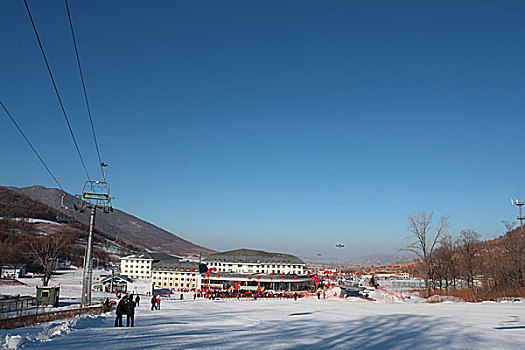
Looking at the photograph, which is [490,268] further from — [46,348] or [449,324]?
[46,348]

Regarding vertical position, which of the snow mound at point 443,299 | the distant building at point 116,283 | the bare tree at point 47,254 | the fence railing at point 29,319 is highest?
the bare tree at point 47,254

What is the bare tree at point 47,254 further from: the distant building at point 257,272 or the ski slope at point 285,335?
the ski slope at point 285,335

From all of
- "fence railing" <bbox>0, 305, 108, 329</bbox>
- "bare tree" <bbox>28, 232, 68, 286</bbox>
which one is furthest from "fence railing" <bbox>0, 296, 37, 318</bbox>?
"bare tree" <bbox>28, 232, 68, 286</bbox>

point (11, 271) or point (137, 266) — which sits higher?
point (137, 266)

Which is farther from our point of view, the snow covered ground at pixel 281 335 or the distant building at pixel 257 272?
the distant building at pixel 257 272

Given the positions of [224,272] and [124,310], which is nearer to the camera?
[124,310]

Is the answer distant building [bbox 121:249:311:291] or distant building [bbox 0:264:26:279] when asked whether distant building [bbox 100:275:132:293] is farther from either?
distant building [bbox 0:264:26:279]

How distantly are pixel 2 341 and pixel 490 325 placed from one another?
58.6 ft

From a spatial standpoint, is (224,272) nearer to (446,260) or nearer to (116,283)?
(116,283)

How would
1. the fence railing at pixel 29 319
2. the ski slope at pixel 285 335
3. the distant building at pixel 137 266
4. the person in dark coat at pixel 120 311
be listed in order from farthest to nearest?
the distant building at pixel 137 266, the person in dark coat at pixel 120 311, the fence railing at pixel 29 319, the ski slope at pixel 285 335

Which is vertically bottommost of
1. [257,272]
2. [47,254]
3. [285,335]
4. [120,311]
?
[257,272]

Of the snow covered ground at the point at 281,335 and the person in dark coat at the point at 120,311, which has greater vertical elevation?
the person in dark coat at the point at 120,311

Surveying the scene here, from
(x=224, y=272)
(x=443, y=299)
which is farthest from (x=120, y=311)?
(x=224, y=272)

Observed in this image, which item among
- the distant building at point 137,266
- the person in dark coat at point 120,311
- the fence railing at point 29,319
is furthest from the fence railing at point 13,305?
the distant building at point 137,266
